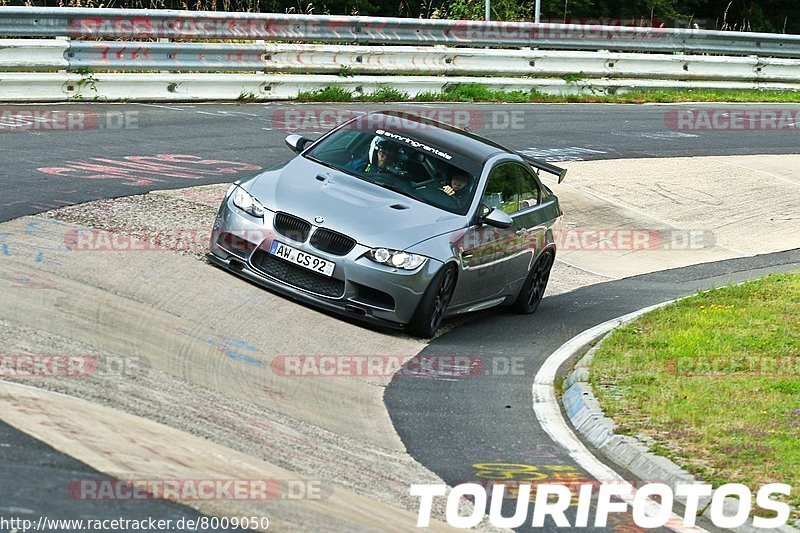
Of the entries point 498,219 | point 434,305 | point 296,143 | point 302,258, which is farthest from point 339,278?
point 296,143

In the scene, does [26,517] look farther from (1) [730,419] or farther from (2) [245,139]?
(2) [245,139]

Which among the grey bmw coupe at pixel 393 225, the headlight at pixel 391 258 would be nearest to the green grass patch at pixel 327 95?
the grey bmw coupe at pixel 393 225

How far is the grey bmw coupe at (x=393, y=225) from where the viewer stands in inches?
404

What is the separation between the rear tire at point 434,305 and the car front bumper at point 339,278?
6cm

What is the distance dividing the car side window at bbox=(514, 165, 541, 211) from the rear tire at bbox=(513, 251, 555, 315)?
533 millimetres

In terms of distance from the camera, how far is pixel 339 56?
22.5 m

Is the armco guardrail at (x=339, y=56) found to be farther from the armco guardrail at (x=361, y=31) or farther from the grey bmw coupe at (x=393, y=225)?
the grey bmw coupe at (x=393, y=225)

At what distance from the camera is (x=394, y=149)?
1147cm

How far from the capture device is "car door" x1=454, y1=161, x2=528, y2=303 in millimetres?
10930

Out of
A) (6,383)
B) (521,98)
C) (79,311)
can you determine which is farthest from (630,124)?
(6,383)

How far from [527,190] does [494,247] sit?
1190 mm

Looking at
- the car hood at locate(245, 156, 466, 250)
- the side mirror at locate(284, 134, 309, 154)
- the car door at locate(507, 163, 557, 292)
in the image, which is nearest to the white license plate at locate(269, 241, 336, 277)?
the car hood at locate(245, 156, 466, 250)

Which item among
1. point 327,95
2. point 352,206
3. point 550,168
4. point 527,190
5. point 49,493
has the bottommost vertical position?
point 327,95

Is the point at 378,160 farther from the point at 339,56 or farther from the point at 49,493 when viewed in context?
the point at 339,56
